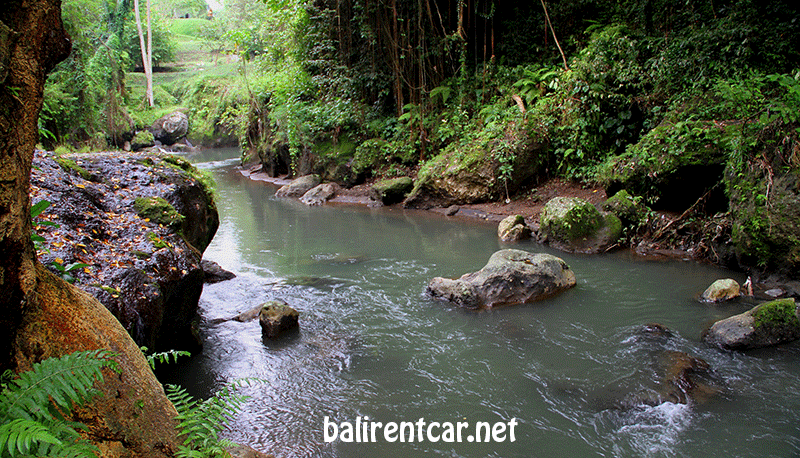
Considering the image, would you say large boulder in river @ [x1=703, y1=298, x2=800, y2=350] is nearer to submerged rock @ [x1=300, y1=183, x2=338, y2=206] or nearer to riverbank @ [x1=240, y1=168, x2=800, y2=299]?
riverbank @ [x1=240, y1=168, x2=800, y2=299]

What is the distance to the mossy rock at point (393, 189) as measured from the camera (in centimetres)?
1392

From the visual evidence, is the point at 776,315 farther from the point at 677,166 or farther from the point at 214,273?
the point at 214,273

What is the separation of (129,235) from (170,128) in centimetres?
3119

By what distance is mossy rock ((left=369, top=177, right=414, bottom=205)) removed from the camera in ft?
45.7

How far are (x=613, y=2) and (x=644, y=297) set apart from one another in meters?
10.7

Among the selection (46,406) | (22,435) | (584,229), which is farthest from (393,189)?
(22,435)

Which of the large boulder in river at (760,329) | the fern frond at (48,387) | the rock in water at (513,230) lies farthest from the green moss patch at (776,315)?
the fern frond at (48,387)

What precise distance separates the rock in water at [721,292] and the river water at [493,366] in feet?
0.71

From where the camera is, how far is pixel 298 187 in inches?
651

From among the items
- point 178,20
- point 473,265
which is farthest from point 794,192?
point 178,20

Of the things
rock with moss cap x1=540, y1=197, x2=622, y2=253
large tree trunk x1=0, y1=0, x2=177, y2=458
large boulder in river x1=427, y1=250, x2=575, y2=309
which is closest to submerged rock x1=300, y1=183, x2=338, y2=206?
rock with moss cap x1=540, y1=197, x2=622, y2=253

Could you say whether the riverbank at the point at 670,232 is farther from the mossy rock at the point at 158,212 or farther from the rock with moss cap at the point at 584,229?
the mossy rock at the point at 158,212

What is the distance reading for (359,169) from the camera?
627 inches

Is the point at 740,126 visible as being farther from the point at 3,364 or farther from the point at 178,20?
the point at 178,20
